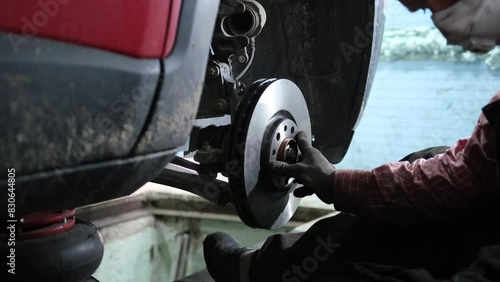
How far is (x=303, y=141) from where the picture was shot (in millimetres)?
1021

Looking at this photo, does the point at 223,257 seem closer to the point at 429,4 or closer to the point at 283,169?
the point at 283,169

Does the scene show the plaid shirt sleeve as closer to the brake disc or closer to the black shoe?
the brake disc

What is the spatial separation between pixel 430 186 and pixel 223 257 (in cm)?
49

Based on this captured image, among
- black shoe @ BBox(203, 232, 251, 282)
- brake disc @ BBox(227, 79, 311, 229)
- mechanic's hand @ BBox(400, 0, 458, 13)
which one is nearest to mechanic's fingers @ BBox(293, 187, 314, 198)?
brake disc @ BBox(227, 79, 311, 229)

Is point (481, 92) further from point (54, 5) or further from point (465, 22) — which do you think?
point (54, 5)

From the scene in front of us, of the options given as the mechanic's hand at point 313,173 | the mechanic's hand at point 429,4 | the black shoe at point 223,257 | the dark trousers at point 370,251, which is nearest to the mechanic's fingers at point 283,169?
the mechanic's hand at point 313,173

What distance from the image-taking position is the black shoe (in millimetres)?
1078

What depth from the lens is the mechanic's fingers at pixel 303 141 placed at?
1.01 meters

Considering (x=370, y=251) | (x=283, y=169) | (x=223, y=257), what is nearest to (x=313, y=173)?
(x=283, y=169)

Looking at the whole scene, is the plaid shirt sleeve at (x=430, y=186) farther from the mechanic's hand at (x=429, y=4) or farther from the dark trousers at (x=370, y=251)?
the mechanic's hand at (x=429, y=4)

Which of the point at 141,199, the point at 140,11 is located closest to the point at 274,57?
the point at 140,11

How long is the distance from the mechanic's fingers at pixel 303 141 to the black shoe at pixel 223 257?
11.4 inches

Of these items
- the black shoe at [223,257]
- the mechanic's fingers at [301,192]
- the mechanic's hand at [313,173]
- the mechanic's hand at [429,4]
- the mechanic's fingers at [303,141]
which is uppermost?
the mechanic's hand at [429,4]

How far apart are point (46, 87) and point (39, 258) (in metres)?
0.59
